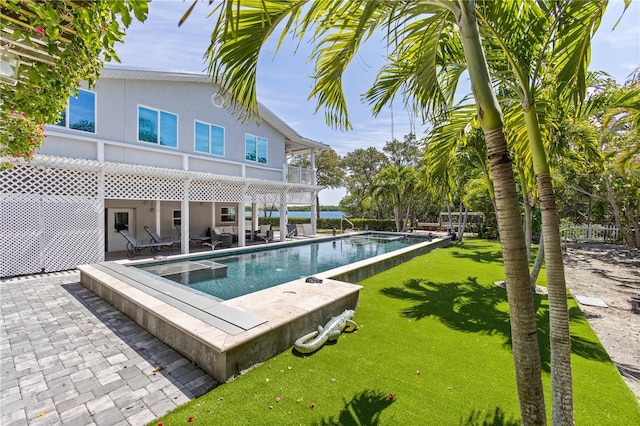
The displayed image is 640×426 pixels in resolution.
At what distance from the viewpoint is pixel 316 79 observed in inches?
154

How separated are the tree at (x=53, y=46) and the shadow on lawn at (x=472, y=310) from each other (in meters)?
6.70

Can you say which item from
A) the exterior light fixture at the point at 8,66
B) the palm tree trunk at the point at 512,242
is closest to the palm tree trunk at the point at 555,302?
the palm tree trunk at the point at 512,242

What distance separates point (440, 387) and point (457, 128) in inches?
160

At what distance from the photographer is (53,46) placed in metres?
2.23

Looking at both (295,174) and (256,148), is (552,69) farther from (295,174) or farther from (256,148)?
(295,174)

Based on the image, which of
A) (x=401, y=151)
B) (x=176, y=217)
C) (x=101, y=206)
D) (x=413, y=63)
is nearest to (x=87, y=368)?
(x=413, y=63)

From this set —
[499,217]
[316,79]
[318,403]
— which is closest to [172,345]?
[318,403]

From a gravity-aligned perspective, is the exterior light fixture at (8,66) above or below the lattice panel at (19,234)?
above

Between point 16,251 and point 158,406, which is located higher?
point 16,251

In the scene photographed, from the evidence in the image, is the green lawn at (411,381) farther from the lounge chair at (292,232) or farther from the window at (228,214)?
the window at (228,214)

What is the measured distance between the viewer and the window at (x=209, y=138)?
612 inches

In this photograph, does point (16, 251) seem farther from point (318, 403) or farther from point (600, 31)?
point (600, 31)

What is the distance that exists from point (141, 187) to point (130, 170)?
1.03 metres

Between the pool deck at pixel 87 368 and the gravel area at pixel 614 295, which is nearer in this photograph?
the pool deck at pixel 87 368
